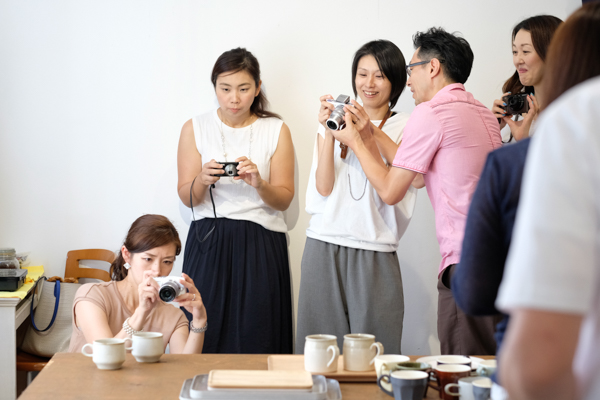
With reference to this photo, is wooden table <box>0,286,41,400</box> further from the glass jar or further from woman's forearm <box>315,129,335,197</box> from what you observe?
woman's forearm <box>315,129,335,197</box>

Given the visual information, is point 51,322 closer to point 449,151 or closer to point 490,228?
point 449,151

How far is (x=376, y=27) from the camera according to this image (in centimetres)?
311

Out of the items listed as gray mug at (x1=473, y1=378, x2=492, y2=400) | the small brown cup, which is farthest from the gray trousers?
gray mug at (x1=473, y1=378, x2=492, y2=400)

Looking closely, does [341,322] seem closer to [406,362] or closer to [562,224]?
[406,362]

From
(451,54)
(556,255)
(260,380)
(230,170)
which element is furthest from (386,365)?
(230,170)

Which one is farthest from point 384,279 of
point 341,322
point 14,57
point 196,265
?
point 14,57

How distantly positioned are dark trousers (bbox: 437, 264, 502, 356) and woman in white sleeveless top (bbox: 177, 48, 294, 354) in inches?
40.3

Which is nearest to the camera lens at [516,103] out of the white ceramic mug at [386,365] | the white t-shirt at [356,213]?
the white t-shirt at [356,213]

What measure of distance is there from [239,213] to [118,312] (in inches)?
33.9

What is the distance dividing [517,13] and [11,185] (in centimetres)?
281

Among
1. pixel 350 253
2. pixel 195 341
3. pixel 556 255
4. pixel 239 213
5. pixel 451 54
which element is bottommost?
pixel 195 341

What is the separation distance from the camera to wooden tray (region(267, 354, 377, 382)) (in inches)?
51.0

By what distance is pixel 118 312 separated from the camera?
1.95 meters

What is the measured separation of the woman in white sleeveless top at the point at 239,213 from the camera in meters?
2.61
